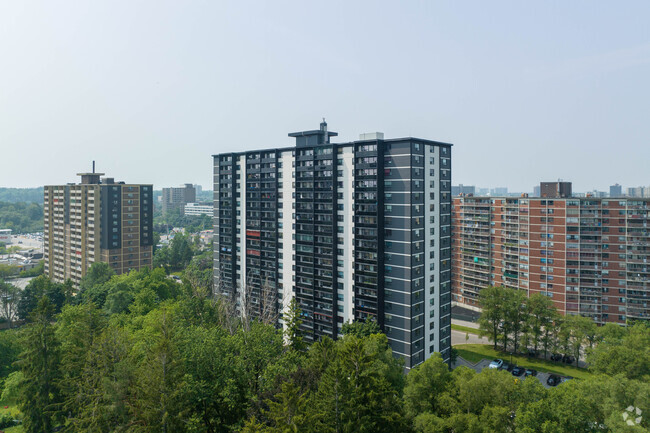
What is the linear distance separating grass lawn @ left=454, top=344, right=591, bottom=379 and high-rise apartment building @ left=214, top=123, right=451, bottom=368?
17.9 m

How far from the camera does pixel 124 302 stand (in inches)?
3366

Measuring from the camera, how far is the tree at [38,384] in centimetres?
4688

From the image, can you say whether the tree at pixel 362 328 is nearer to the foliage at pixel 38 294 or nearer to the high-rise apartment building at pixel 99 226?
the foliage at pixel 38 294

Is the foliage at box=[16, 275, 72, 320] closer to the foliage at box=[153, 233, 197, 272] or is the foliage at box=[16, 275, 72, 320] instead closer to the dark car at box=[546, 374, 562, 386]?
the foliage at box=[153, 233, 197, 272]

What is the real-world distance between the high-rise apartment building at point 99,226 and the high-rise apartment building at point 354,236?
58646mm

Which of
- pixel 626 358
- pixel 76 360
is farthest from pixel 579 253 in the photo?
pixel 76 360

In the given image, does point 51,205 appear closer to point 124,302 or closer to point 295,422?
point 124,302

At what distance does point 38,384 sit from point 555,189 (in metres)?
129

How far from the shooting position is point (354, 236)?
236 ft

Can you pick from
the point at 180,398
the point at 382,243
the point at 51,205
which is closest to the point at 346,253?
the point at 382,243

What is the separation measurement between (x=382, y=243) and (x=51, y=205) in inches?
5217

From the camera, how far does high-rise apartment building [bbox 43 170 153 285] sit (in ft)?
412

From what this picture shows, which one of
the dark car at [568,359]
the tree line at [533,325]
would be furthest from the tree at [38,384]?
the dark car at [568,359]

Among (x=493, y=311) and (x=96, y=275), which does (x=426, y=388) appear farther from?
(x=96, y=275)
